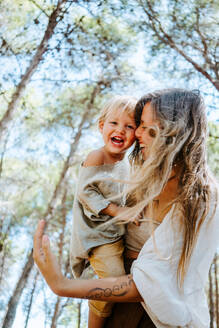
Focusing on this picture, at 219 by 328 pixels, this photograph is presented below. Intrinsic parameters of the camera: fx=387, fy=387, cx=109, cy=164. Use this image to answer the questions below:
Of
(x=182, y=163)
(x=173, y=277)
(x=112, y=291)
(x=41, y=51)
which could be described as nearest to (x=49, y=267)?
(x=112, y=291)

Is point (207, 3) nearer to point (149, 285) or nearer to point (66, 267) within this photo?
point (149, 285)

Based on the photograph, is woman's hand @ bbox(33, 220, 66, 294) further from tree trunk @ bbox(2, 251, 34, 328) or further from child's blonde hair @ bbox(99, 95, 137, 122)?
tree trunk @ bbox(2, 251, 34, 328)

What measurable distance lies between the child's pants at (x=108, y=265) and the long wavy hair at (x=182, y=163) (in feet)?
0.87

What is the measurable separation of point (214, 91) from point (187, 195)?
17.3ft

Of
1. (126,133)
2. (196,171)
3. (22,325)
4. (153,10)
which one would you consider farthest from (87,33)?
(22,325)

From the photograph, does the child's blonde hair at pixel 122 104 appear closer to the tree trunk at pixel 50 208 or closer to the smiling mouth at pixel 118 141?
the smiling mouth at pixel 118 141

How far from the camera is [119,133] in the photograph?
199 cm

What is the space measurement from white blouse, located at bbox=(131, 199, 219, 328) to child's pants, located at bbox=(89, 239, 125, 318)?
328mm

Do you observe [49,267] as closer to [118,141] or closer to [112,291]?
[112,291]

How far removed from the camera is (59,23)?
7.20 m

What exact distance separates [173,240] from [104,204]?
1.64ft

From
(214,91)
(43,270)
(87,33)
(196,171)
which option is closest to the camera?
(43,270)

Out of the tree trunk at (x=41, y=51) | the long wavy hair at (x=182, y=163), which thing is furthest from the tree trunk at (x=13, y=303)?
the long wavy hair at (x=182, y=163)

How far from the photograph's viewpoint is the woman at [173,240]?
135 cm
